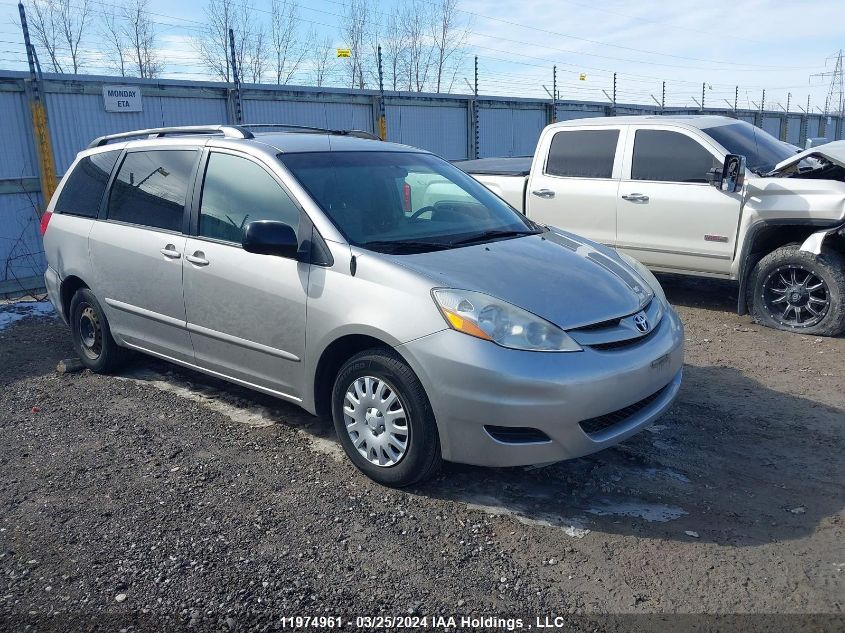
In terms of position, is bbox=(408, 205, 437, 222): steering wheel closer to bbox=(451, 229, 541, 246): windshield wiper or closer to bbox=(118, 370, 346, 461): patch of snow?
bbox=(451, 229, 541, 246): windshield wiper

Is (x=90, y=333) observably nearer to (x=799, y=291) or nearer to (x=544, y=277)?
(x=544, y=277)

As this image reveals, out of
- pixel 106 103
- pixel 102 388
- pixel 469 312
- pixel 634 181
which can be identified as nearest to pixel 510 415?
pixel 469 312

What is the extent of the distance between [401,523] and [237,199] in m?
2.22

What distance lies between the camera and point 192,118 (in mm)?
10477

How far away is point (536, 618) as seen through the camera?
2789 mm

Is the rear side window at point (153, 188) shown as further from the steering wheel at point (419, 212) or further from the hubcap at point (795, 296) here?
the hubcap at point (795, 296)

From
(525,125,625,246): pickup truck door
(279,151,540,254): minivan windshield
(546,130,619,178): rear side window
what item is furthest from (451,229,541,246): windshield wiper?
(546,130,619,178): rear side window

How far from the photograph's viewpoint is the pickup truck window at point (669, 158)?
23.6 feet

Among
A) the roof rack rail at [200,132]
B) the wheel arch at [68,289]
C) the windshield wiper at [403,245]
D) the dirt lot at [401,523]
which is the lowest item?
the dirt lot at [401,523]

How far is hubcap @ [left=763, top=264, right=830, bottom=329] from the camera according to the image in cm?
633

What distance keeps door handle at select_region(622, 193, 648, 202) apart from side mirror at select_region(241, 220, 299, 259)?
459cm

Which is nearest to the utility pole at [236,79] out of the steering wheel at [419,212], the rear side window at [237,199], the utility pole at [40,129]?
the utility pole at [40,129]

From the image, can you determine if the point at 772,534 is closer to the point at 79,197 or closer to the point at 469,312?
the point at 469,312

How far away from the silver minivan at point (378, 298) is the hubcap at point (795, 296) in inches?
105
